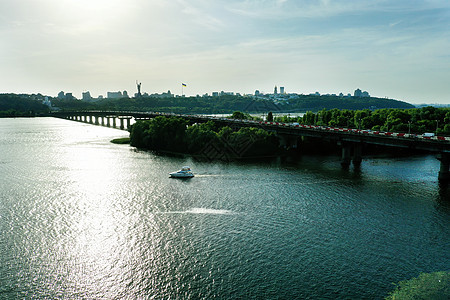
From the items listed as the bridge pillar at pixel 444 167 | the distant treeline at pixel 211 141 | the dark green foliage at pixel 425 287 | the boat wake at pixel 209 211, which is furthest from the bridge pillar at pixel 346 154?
the dark green foliage at pixel 425 287

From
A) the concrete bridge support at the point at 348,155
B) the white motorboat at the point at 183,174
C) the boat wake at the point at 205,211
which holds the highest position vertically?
the concrete bridge support at the point at 348,155

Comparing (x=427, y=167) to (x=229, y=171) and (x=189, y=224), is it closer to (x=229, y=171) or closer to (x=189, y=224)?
(x=229, y=171)

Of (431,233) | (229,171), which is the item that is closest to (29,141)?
(229,171)

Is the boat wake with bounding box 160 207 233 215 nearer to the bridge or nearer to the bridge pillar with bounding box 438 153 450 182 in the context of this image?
the bridge

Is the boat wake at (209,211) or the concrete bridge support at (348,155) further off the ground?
the concrete bridge support at (348,155)

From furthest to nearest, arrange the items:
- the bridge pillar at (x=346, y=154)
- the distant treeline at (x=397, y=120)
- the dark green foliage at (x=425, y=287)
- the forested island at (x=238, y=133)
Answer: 1. the distant treeline at (x=397, y=120)
2. the forested island at (x=238, y=133)
3. the bridge pillar at (x=346, y=154)
4. the dark green foliage at (x=425, y=287)

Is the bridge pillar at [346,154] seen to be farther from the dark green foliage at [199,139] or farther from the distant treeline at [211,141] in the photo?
the dark green foliage at [199,139]
